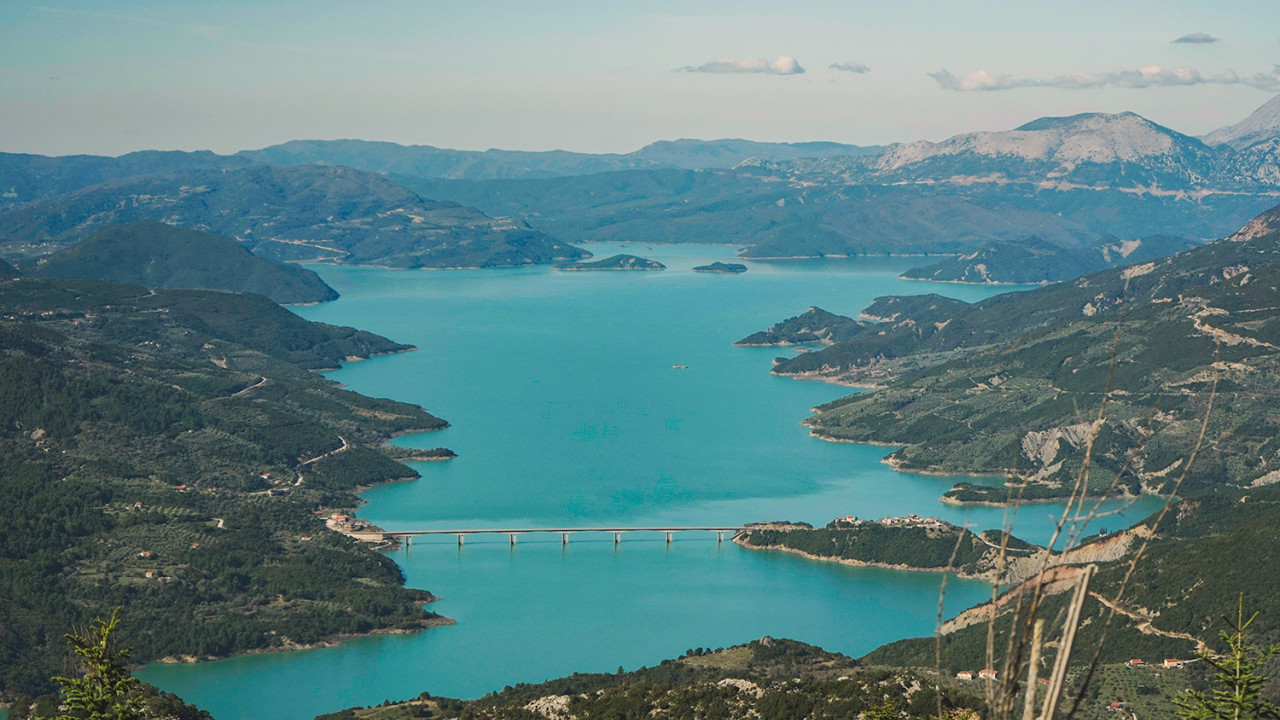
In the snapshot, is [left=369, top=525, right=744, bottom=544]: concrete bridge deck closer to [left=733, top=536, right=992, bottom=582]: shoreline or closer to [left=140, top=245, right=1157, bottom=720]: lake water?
[left=140, top=245, right=1157, bottom=720]: lake water

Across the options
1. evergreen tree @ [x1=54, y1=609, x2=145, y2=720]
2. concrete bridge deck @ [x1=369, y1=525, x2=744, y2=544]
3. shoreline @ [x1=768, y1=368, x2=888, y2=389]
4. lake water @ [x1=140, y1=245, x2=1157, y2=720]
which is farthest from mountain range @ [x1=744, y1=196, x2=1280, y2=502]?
evergreen tree @ [x1=54, y1=609, x2=145, y2=720]

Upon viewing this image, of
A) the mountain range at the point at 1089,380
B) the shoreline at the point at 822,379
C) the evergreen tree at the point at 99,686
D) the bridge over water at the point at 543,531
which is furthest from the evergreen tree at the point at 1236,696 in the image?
the shoreline at the point at 822,379

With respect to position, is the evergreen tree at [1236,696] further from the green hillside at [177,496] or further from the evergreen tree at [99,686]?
the green hillside at [177,496]

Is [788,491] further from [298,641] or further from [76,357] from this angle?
[76,357]

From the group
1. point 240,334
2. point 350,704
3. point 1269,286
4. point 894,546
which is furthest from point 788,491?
point 240,334

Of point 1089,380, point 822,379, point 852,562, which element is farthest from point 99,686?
point 822,379

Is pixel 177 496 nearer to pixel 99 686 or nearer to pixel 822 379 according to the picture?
pixel 99 686
